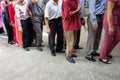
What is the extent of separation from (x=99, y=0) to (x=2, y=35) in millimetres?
3355

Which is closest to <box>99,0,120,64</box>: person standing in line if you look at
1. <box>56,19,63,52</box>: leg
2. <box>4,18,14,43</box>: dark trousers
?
<box>56,19,63,52</box>: leg

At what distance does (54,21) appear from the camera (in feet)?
13.6

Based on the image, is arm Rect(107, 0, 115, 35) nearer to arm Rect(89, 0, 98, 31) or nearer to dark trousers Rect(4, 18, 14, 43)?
arm Rect(89, 0, 98, 31)

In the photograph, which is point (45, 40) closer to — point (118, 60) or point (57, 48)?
point (57, 48)

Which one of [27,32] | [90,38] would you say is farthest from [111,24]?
[27,32]

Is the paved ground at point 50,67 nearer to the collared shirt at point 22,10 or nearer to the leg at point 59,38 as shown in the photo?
the leg at point 59,38

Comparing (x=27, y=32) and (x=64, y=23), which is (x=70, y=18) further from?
(x=27, y=32)

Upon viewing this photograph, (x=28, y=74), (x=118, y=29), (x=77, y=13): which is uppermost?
(x=77, y=13)

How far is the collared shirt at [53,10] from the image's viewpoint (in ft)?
13.2

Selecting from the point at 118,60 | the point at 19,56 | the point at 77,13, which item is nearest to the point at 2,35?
the point at 19,56

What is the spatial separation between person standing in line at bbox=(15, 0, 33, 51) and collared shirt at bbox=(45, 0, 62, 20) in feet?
1.95

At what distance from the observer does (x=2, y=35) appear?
6.08 m

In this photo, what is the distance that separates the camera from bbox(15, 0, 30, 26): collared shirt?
14.5ft

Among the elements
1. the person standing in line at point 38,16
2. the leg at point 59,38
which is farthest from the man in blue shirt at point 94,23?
the person standing in line at point 38,16
